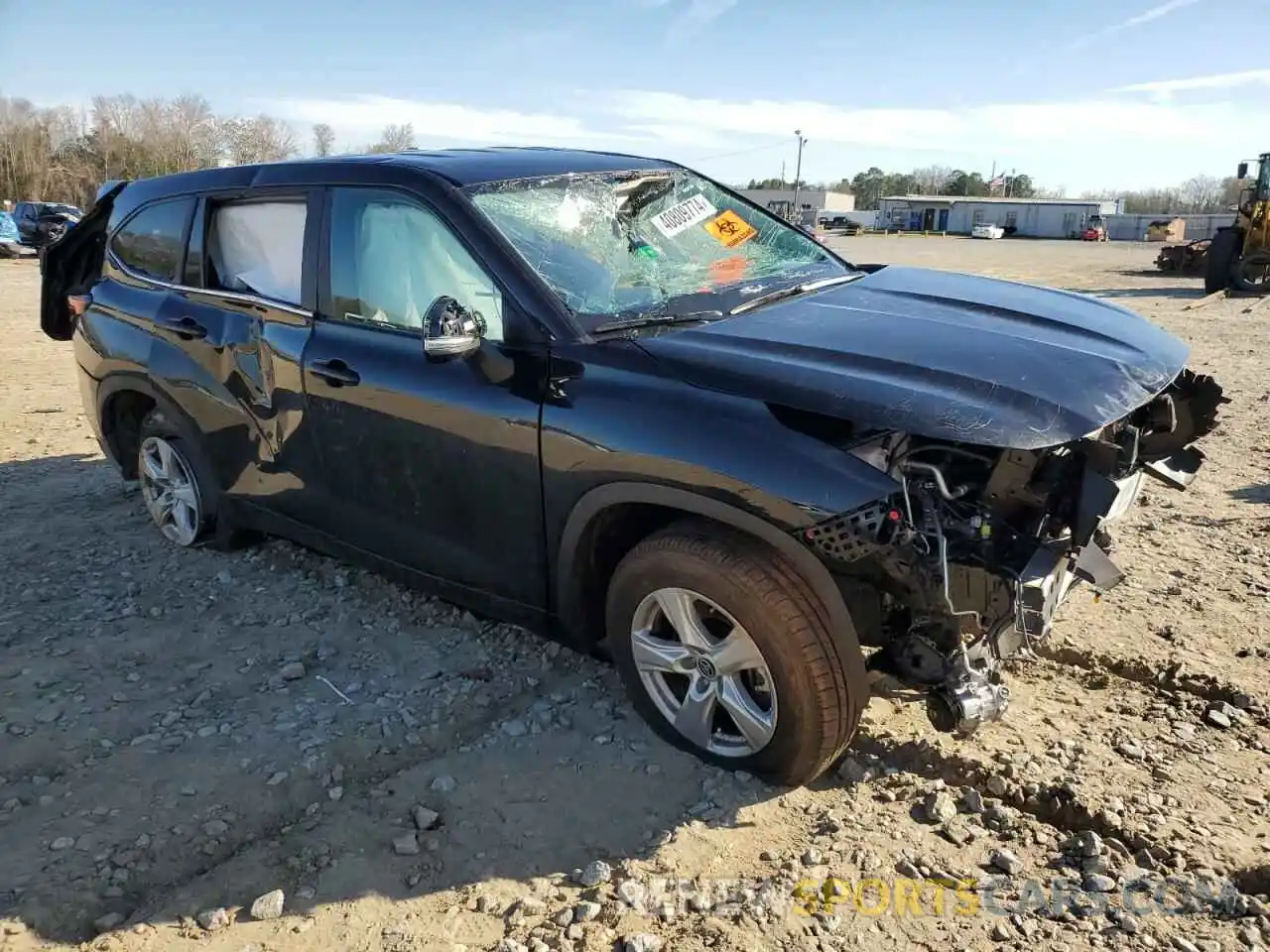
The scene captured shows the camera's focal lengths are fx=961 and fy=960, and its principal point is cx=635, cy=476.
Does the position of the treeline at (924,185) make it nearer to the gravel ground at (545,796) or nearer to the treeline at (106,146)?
the treeline at (106,146)

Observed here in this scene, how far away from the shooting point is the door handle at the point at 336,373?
3564 mm

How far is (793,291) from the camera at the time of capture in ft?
11.9

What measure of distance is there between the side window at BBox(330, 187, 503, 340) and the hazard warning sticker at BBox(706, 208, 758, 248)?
43.5 inches

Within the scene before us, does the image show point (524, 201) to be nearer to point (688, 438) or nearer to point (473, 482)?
point (473, 482)

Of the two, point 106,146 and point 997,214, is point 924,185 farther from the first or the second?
point 106,146

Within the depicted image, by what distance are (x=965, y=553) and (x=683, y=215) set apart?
76.4 inches

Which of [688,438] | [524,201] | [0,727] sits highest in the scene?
[524,201]

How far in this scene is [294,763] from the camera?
3164 mm

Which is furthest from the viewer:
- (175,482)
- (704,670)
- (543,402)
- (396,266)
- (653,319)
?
(175,482)

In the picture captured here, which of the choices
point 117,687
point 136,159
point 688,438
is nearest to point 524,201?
point 688,438

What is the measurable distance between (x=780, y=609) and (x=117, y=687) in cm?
262

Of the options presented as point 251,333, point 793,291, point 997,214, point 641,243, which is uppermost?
point 997,214

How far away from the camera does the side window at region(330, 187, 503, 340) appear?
3.28 metres

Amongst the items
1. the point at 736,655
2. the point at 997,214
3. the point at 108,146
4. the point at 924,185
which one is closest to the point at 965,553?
the point at 736,655
